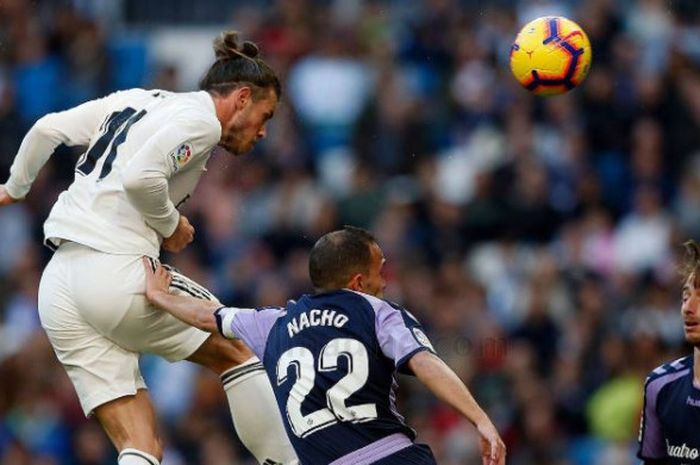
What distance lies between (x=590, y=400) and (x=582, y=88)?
3.14m

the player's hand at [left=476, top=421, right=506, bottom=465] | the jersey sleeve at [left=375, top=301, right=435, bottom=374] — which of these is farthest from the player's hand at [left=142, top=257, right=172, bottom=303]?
the player's hand at [left=476, top=421, right=506, bottom=465]

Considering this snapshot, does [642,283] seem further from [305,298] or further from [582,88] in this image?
[305,298]

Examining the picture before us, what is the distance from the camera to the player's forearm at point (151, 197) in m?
7.46

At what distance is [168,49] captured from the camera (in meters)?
17.1

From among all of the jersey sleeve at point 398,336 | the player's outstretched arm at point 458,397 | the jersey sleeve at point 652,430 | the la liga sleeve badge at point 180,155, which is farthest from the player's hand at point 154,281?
the jersey sleeve at point 652,430

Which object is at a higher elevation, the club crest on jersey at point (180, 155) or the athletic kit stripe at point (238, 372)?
the club crest on jersey at point (180, 155)

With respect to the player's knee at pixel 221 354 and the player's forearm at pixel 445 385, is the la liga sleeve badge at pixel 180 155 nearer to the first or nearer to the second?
the player's knee at pixel 221 354

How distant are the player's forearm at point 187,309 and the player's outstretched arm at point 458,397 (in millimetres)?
1083

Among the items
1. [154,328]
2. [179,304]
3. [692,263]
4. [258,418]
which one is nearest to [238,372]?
[258,418]

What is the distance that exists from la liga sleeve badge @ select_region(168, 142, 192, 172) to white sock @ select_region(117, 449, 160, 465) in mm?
1257

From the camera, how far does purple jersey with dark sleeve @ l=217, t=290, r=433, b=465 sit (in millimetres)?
7230

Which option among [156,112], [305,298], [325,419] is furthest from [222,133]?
[325,419]

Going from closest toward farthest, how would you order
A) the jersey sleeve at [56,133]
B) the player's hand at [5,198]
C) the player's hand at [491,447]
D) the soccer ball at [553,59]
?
the player's hand at [491,447] < the jersey sleeve at [56,133] < the player's hand at [5,198] < the soccer ball at [553,59]

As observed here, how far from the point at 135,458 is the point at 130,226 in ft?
3.38
